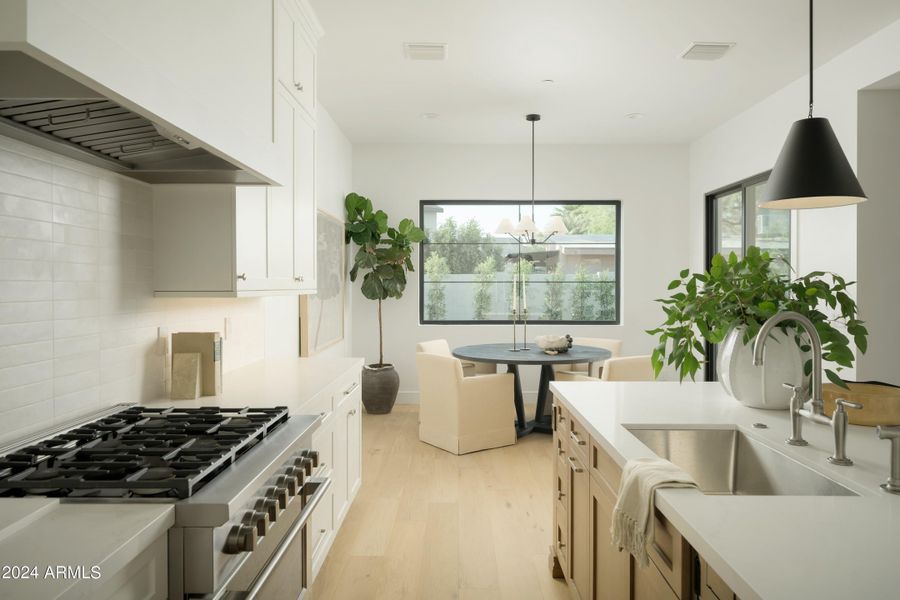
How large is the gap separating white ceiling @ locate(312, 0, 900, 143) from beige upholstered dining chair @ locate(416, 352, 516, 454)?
6.88ft

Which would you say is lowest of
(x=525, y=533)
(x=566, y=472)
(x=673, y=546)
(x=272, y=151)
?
(x=525, y=533)

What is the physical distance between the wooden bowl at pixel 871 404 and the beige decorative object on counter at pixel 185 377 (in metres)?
2.18

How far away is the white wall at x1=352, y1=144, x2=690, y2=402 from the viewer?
6.32 metres

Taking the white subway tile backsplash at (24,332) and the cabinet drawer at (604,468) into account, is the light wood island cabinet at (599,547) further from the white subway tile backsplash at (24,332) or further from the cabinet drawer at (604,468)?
the white subway tile backsplash at (24,332)

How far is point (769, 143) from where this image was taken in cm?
474

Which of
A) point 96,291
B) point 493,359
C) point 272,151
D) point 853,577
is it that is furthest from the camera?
point 493,359

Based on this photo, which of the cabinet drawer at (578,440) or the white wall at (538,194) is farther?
the white wall at (538,194)

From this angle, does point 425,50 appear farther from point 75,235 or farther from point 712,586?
point 712,586

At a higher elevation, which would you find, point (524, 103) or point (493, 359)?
point (524, 103)

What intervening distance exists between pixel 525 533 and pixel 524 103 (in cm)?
338

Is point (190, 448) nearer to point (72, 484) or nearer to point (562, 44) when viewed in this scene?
point (72, 484)

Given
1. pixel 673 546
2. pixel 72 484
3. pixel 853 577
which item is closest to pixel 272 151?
pixel 72 484

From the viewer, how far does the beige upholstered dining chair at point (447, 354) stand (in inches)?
200

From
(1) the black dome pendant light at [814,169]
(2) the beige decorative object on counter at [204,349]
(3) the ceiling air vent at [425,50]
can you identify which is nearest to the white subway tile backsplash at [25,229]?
(2) the beige decorative object on counter at [204,349]
